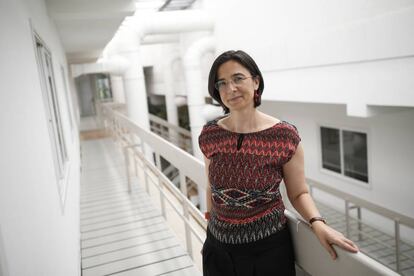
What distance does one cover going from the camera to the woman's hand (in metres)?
0.71

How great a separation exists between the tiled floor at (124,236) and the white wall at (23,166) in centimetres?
63

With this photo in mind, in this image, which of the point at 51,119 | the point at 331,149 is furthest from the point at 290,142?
the point at 331,149

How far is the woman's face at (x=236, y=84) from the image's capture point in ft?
3.25

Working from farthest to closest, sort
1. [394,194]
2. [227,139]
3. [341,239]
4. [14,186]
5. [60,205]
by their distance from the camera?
1. [394,194]
2. [60,205]
3. [227,139]
4. [14,186]
5. [341,239]

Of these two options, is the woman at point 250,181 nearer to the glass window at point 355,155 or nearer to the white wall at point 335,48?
the white wall at point 335,48

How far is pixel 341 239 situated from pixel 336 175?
4.69 m

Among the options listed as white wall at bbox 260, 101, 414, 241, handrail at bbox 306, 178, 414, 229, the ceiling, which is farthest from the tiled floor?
white wall at bbox 260, 101, 414, 241

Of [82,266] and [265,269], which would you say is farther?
[82,266]

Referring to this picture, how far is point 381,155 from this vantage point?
4262mm

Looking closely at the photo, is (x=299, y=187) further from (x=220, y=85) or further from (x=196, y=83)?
(x=196, y=83)

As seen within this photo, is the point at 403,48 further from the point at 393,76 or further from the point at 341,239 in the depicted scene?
the point at 341,239

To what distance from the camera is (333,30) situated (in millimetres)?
3582

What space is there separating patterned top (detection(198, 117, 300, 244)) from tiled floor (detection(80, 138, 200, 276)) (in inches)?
46.1

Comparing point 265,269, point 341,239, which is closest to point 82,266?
point 265,269
